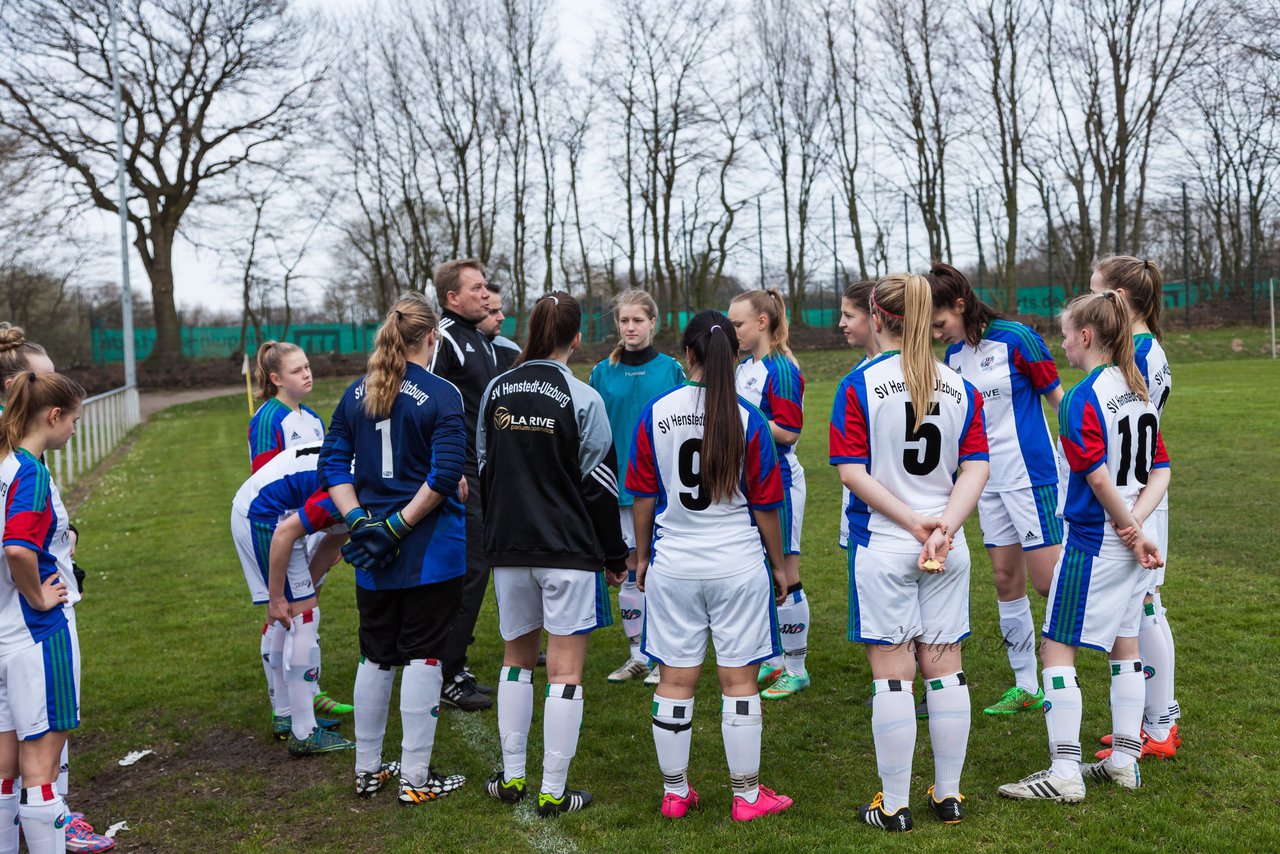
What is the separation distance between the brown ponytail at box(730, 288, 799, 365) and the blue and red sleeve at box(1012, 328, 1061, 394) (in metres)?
1.09

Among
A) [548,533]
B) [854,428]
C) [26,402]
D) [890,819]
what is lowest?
[890,819]

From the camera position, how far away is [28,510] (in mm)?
3168

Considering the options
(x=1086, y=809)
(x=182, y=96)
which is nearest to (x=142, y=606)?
(x=1086, y=809)

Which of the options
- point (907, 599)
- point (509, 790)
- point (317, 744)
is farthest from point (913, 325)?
point (317, 744)

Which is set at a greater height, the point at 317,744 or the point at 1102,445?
the point at 1102,445

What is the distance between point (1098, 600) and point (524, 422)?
231 centimetres

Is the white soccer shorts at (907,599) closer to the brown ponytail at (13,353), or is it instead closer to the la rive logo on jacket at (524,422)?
the la rive logo on jacket at (524,422)

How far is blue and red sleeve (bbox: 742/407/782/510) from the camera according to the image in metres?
3.61

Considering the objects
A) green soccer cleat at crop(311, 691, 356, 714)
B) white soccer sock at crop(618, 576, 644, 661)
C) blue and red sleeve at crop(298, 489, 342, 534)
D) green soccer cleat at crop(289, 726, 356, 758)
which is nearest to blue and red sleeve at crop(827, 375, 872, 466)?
blue and red sleeve at crop(298, 489, 342, 534)

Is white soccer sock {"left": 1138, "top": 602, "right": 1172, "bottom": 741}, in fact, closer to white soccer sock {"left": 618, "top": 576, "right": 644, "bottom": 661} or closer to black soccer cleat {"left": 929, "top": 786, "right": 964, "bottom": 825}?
black soccer cleat {"left": 929, "top": 786, "right": 964, "bottom": 825}

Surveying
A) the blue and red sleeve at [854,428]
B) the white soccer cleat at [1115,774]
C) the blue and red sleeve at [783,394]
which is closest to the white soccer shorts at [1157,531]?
the white soccer cleat at [1115,774]

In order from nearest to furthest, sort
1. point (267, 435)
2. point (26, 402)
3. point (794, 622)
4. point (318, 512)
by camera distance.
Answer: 1. point (26, 402)
2. point (318, 512)
3. point (267, 435)
4. point (794, 622)

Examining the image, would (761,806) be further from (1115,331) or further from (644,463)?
(1115,331)

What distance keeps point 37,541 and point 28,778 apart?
2.64 feet
